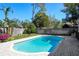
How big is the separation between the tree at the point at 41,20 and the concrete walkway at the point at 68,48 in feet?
2.83

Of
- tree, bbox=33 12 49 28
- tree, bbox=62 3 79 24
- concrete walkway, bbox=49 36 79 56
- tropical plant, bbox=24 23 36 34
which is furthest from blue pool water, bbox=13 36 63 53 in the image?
tree, bbox=62 3 79 24

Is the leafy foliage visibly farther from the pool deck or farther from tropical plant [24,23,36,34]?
the pool deck

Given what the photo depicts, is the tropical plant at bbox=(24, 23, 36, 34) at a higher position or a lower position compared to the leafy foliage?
lower

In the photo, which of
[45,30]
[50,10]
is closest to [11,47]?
[45,30]

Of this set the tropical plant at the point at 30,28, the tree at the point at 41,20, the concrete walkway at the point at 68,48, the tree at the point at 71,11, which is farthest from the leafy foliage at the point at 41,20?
the concrete walkway at the point at 68,48

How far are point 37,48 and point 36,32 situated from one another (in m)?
0.56

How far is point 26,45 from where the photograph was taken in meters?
6.23

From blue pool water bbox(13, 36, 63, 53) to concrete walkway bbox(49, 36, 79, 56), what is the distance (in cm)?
19

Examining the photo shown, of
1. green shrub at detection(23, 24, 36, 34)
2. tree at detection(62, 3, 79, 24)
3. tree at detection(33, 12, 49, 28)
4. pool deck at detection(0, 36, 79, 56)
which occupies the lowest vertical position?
pool deck at detection(0, 36, 79, 56)

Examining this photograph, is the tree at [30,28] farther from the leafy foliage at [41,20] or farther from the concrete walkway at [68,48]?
the concrete walkway at [68,48]

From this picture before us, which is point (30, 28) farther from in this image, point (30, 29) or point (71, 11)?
point (71, 11)

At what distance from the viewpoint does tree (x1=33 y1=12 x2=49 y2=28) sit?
20.2 ft

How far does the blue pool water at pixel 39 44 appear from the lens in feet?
19.9

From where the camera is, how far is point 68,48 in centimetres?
600
